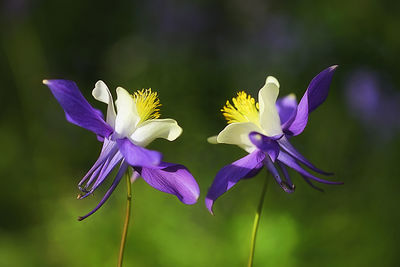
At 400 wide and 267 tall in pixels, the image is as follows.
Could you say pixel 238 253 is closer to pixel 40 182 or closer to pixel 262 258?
pixel 262 258

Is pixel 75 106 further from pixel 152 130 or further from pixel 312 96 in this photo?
pixel 312 96

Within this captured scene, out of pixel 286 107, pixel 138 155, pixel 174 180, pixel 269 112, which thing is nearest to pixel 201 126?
pixel 286 107

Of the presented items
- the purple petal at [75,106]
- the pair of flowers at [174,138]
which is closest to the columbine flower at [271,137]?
the pair of flowers at [174,138]

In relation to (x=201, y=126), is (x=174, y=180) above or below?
above

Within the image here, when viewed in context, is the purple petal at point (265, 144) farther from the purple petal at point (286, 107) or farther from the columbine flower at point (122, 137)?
the purple petal at point (286, 107)

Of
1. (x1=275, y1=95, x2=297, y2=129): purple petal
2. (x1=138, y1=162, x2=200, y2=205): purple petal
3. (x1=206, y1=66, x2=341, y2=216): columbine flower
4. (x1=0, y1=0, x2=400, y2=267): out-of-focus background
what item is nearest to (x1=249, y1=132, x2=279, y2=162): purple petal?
(x1=206, y1=66, x2=341, y2=216): columbine flower

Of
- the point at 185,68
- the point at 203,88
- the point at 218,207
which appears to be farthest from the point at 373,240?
the point at 185,68

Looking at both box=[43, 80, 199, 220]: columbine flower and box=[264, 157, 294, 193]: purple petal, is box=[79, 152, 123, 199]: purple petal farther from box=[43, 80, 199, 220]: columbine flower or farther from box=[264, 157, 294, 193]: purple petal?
box=[264, 157, 294, 193]: purple petal

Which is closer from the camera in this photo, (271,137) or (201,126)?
(271,137)
